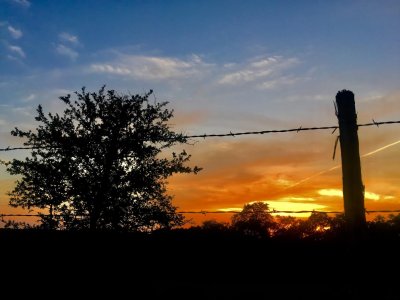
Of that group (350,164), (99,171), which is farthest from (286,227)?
(350,164)

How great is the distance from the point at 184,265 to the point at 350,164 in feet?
16.0

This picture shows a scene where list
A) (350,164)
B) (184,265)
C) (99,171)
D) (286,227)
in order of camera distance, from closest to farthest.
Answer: (350,164), (184,265), (99,171), (286,227)

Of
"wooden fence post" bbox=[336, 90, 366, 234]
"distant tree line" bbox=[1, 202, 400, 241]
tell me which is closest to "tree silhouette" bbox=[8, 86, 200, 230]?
"distant tree line" bbox=[1, 202, 400, 241]

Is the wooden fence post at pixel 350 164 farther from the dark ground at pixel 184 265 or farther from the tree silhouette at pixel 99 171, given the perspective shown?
the tree silhouette at pixel 99 171

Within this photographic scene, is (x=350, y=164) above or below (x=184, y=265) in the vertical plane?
above

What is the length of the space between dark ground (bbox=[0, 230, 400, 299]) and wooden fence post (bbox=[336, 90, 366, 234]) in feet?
8.74

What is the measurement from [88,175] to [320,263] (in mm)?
20576

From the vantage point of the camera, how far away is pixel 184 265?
28.7 ft

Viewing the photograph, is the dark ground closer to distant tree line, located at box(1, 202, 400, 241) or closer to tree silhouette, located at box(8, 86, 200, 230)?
distant tree line, located at box(1, 202, 400, 241)

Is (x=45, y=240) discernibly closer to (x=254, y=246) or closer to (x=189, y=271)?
(x=189, y=271)

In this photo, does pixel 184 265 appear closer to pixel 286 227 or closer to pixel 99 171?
pixel 99 171

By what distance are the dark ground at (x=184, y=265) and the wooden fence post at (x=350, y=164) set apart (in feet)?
8.74

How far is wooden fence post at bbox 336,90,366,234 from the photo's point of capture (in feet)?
16.9

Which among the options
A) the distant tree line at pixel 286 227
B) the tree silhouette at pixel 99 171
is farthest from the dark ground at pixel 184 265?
the tree silhouette at pixel 99 171
